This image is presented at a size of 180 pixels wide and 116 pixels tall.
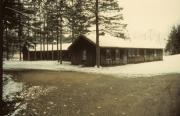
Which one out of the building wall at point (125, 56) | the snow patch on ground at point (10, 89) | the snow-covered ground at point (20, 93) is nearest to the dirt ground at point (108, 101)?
the snow-covered ground at point (20, 93)

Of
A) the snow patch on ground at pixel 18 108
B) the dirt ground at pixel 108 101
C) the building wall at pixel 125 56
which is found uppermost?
the building wall at pixel 125 56

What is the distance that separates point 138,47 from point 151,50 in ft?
20.7

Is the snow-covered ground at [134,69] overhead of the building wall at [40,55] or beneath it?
beneath

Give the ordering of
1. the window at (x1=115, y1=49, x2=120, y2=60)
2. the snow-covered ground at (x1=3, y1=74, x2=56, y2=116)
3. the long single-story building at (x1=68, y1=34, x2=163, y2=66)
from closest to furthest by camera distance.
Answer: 1. the snow-covered ground at (x1=3, y1=74, x2=56, y2=116)
2. the long single-story building at (x1=68, y1=34, x2=163, y2=66)
3. the window at (x1=115, y1=49, x2=120, y2=60)

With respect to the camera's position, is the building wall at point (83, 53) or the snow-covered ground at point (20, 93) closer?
the snow-covered ground at point (20, 93)

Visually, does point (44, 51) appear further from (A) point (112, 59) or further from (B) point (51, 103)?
(B) point (51, 103)

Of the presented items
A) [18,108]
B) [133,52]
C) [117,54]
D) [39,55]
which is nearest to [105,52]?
[117,54]

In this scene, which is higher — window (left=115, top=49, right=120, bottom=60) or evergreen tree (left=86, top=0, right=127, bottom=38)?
evergreen tree (left=86, top=0, right=127, bottom=38)

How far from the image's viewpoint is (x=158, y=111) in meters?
10.3

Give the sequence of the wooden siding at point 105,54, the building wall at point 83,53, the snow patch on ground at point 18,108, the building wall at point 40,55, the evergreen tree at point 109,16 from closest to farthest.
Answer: the snow patch on ground at point 18,108
the evergreen tree at point 109,16
the wooden siding at point 105,54
the building wall at point 83,53
the building wall at point 40,55

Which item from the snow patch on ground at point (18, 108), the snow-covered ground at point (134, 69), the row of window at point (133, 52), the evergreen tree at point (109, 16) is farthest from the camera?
the row of window at point (133, 52)

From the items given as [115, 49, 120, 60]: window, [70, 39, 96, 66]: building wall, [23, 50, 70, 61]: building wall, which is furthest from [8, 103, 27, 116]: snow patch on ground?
[23, 50, 70, 61]: building wall

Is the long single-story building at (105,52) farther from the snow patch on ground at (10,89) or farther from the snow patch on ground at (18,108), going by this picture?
the snow patch on ground at (18,108)

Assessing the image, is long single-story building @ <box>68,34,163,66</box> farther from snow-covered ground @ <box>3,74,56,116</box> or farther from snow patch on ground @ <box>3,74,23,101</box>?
snow-covered ground @ <box>3,74,56,116</box>
